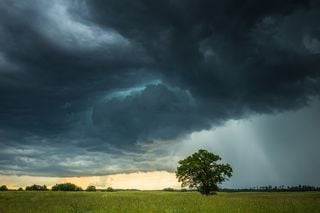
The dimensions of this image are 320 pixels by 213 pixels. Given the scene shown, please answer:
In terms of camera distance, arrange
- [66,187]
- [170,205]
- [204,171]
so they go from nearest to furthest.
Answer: [170,205] < [204,171] < [66,187]

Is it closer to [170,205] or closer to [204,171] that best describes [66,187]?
[204,171]

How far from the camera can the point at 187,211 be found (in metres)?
21.5

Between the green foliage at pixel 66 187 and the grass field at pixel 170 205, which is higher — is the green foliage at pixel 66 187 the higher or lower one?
the higher one

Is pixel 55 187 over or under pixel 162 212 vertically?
over

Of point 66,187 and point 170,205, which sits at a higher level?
point 66,187

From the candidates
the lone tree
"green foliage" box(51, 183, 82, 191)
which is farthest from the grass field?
"green foliage" box(51, 183, 82, 191)

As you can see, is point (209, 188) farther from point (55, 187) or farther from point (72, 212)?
point (55, 187)

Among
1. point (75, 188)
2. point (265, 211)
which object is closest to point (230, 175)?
point (265, 211)

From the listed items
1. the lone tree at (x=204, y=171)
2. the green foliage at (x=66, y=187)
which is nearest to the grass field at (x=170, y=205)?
the lone tree at (x=204, y=171)

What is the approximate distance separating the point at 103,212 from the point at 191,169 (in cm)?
5202

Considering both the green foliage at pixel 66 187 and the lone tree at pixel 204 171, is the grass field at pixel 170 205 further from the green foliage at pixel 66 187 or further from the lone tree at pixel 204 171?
the green foliage at pixel 66 187

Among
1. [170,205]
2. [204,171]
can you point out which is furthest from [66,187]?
[170,205]

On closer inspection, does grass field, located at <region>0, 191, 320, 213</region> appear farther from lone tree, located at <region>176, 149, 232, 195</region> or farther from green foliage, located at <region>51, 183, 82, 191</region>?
green foliage, located at <region>51, 183, 82, 191</region>

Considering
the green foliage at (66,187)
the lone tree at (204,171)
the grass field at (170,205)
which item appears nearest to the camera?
the grass field at (170,205)
